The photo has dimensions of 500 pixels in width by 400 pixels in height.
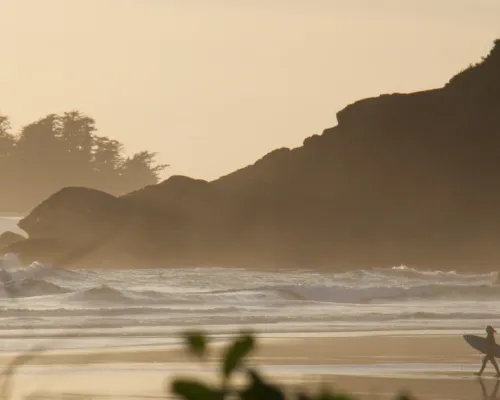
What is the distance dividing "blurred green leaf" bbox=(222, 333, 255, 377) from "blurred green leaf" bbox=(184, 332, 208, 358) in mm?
31

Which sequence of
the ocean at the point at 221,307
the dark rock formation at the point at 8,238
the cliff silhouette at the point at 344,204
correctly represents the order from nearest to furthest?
the ocean at the point at 221,307, the cliff silhouette at the point at 344,204, the dark rock formation at the point at 8,238

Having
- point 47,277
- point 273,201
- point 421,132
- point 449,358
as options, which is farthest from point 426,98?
point 449,358

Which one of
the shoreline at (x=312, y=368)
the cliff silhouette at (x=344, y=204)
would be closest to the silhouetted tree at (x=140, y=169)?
the cliff silhouette at (x=344, y=204)

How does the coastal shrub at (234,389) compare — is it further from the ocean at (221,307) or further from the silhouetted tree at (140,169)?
the silhouetted tree at (140,169)

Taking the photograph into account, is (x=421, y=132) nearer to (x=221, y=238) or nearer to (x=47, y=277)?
(x=221, y=238)

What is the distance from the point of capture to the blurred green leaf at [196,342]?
1691mm

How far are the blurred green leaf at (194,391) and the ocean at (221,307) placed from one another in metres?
14.1

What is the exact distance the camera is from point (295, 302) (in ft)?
107

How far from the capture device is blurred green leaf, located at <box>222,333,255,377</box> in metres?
1.70

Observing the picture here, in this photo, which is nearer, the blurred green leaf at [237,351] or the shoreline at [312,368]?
the blurred green leaf at [237,351]

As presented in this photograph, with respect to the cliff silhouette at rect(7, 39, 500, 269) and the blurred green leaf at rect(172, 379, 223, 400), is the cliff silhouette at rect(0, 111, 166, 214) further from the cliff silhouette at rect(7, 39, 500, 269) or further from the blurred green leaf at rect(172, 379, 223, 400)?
the blurred green leaf at rect(172, 379, 223, 400)

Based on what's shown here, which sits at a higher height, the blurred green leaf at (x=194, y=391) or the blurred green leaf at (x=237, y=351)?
the blurred green leaf at (x=237, y=351)

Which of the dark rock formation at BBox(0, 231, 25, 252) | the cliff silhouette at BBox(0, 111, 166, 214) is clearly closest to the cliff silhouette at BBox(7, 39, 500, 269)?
the dark rock formation at BBox(0, 231, 25, 252)

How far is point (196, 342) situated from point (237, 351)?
0.05m
